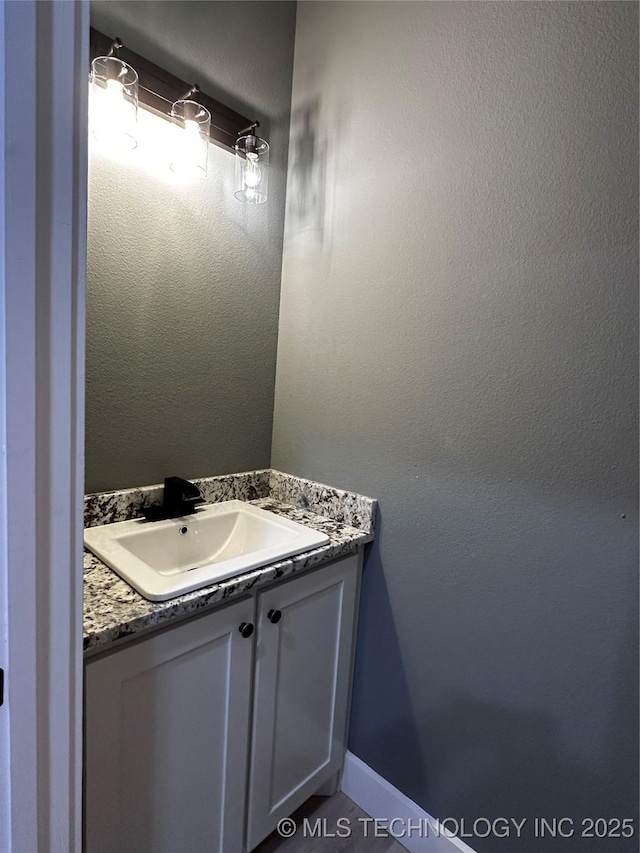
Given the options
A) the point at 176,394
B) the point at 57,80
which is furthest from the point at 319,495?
the point at 57,80

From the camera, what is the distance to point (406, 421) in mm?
1237

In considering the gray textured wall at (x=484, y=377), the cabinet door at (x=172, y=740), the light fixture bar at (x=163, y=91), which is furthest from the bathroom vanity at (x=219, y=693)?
the light fixture bar at (x=163, y=91)

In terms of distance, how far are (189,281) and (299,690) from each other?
4.05ft

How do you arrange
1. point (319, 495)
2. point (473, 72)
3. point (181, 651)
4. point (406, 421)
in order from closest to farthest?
point (181, 651)
point (473, 72)
point (406, 421)
point (319, 495)

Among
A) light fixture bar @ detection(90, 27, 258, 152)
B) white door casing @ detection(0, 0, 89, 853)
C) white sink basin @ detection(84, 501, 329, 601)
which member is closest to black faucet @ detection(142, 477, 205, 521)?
white sink basin @ detection(84, 501, 329, 601)

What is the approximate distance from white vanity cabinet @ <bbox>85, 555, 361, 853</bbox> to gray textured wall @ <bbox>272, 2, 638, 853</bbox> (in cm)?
17

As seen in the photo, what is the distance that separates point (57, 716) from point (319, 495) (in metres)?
0.94

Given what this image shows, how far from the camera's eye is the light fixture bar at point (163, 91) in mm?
1090

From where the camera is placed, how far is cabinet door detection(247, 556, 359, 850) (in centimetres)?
110

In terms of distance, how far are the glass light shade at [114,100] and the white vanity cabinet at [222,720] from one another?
119 centimetres

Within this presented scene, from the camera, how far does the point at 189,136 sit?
121 centimetres

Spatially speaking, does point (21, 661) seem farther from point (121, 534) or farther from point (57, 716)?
point (121, 534)

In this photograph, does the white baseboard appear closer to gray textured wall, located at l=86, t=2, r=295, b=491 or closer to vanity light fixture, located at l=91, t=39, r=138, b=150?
gray textured wall, located at l=86, t=2, r=295, b=491

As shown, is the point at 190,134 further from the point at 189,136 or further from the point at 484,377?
the point at 484,377
